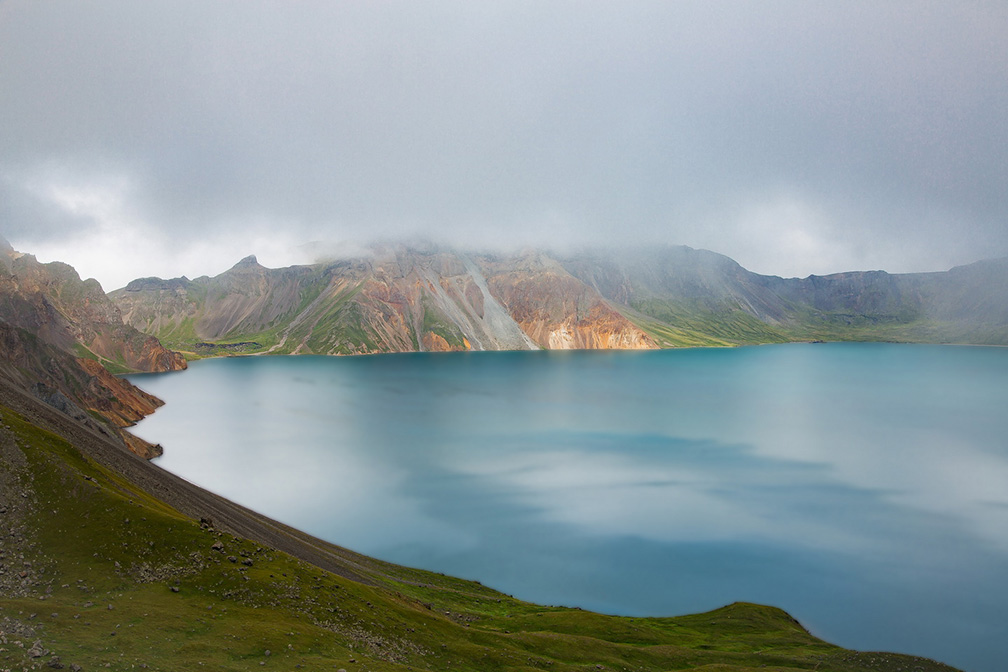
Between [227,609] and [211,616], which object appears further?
[227,609]

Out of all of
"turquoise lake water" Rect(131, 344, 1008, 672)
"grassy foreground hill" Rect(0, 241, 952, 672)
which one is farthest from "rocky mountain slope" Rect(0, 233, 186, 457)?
"grassy foreground hill" Rect(0, 241, 952, 672)

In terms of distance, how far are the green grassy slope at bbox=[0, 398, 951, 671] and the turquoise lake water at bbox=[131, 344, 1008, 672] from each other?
10209mm

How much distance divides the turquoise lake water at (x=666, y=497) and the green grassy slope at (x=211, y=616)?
10.2 m

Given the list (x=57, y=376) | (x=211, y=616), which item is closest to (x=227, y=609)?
(x=211, y=616)

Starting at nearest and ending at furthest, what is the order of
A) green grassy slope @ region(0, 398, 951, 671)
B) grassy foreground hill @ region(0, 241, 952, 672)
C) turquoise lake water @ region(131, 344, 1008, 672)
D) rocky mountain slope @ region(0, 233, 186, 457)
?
1. green grassy slope @ region(0, 398, 951, 671)
2. grassy foreground hill @ region(0, 241, 952, 672)
3. turquoise lake water @ region(131, 344, 1008, 672)
4. rocky mountain slope @ region(0, 233, 186, 457)

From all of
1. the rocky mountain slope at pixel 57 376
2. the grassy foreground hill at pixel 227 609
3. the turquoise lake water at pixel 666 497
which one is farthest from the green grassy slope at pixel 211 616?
the rocky mountain slope at pixel 57 376

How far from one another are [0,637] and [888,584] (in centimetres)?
6360

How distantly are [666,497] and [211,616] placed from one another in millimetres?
59027

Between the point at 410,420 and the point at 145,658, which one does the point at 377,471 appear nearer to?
the point at 410,420

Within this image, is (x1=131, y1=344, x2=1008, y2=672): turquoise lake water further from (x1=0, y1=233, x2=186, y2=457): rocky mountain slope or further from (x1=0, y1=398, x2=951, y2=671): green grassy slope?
(x1=0, y1=398, x2=951, y2=671): green grassy slope

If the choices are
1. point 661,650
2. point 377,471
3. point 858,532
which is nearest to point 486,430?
point 377,471

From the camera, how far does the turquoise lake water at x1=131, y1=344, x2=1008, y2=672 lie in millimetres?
48344

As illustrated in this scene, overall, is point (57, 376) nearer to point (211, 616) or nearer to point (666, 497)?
point (211, 616)

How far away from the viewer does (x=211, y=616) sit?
24047 millimetres
